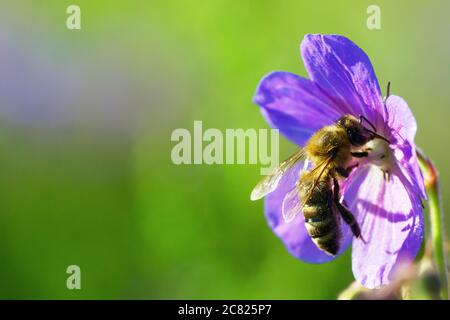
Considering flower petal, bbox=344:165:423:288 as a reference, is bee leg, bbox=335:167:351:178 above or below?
above

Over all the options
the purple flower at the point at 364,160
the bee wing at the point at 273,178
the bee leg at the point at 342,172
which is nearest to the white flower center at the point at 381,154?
the purple flower at the point at 364,160

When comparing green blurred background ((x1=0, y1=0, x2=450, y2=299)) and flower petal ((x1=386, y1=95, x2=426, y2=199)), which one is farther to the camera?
green blurred background ((x1=0, y1=0, x2=450, y2=299))

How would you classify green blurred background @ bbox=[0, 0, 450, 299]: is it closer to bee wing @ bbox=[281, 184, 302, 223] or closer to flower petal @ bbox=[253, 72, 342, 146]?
flower petal @ bbox=[253, 72, 342, 146]

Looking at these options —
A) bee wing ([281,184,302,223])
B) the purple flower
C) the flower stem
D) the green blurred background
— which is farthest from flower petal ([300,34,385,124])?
the green blurred background
